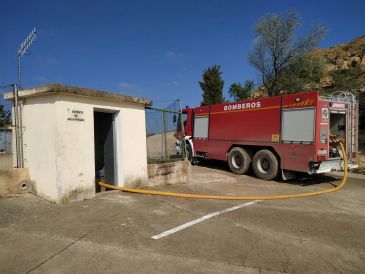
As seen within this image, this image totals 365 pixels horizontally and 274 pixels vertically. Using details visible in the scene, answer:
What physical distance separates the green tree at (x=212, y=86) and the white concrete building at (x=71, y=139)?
24089 millimetres

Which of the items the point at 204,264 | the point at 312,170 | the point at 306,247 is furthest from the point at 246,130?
the point at 204,264

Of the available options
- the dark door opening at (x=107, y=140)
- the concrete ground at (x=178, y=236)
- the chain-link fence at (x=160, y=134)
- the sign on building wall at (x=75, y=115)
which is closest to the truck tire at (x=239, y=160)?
the chain-link fence at (x=160, y=134)

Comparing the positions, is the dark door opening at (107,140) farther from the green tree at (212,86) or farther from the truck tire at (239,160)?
the green tree at (212,86)

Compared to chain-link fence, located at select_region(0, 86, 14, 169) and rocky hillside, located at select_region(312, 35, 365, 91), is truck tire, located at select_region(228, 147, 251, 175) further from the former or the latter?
rocky hillside, located at select_region(312, 35, 365, 91)

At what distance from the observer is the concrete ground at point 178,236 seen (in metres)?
3.73

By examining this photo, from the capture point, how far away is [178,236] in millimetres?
4703

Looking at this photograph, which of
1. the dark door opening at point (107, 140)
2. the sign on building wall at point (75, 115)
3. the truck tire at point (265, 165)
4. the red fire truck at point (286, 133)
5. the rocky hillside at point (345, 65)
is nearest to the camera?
the sign on building wall at point (75, 115)

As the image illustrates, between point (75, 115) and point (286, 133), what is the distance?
265 inches

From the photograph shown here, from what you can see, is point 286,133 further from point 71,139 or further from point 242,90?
point 242,90

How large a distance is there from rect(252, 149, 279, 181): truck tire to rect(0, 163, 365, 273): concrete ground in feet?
9.54

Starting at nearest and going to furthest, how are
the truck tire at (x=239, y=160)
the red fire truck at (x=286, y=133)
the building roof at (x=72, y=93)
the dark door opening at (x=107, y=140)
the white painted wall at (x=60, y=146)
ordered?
the building roof at (x=72, y=93) → the white painted wall at (x=60, y=146) → the dark door opening at (x=107, y=140) → the red fire truck at (x=286, y=133) → the truck tire at (x=239, y=160)

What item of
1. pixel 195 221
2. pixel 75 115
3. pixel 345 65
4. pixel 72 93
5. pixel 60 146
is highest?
pixel 345 65

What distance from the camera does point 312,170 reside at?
930cm

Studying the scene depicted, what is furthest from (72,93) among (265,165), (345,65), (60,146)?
(345,65)
